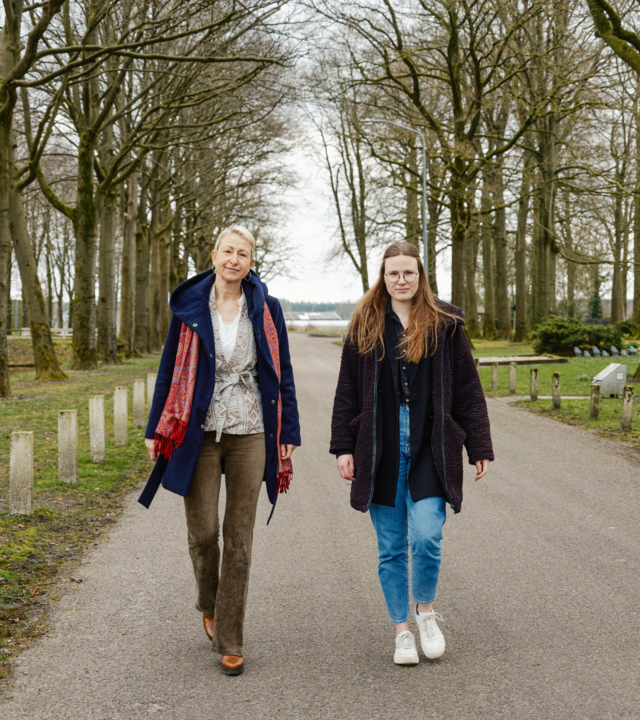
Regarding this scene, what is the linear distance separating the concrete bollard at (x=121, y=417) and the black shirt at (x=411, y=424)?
22.6ft

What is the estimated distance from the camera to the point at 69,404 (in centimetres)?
1424

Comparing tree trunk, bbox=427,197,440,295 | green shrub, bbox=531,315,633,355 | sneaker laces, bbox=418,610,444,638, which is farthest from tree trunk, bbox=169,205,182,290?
sneaker laces, bbox=418,610,444,638

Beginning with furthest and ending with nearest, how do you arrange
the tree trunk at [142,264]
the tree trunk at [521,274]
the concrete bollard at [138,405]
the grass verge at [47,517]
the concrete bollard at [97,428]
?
the tree trunk at [521,274]
the tree trunk at [142,264]
the concrete bollard at [138,405]
the concrete bollard at [97,428]
the grass verge at [47,517]

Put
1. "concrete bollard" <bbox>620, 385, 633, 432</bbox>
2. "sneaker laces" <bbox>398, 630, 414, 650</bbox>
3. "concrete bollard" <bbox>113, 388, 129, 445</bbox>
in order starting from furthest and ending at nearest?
"concrete bollard" <bbox>620, 385, 633, 432</bbox>, "concrete bollard" <bbox>113, 388, 129, 445</bbox>, "sneaker laces" <bbox>398, 630, 414, 650</bbox>

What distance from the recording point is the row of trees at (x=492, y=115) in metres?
21.1

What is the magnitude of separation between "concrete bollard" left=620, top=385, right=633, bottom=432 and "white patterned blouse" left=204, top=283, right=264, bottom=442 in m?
8.60

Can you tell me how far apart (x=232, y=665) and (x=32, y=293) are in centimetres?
1731

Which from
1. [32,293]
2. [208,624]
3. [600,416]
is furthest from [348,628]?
[32,293]

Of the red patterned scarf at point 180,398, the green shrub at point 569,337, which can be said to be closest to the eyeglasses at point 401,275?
the red patterned scarf at point 180,398

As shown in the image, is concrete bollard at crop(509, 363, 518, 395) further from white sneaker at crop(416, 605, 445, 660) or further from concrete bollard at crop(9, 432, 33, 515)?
white sneaker at crop(416, 605, 445, 660)

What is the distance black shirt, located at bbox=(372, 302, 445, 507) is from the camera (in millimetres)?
3750

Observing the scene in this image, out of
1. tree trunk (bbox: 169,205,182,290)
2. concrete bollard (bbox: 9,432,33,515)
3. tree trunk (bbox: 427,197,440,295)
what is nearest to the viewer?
concrete bollard (bbox: 9,432,33,515)

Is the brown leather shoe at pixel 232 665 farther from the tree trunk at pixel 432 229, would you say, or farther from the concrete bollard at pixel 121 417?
the tree trunk at pixel 432 229

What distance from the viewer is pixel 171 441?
148 inches
